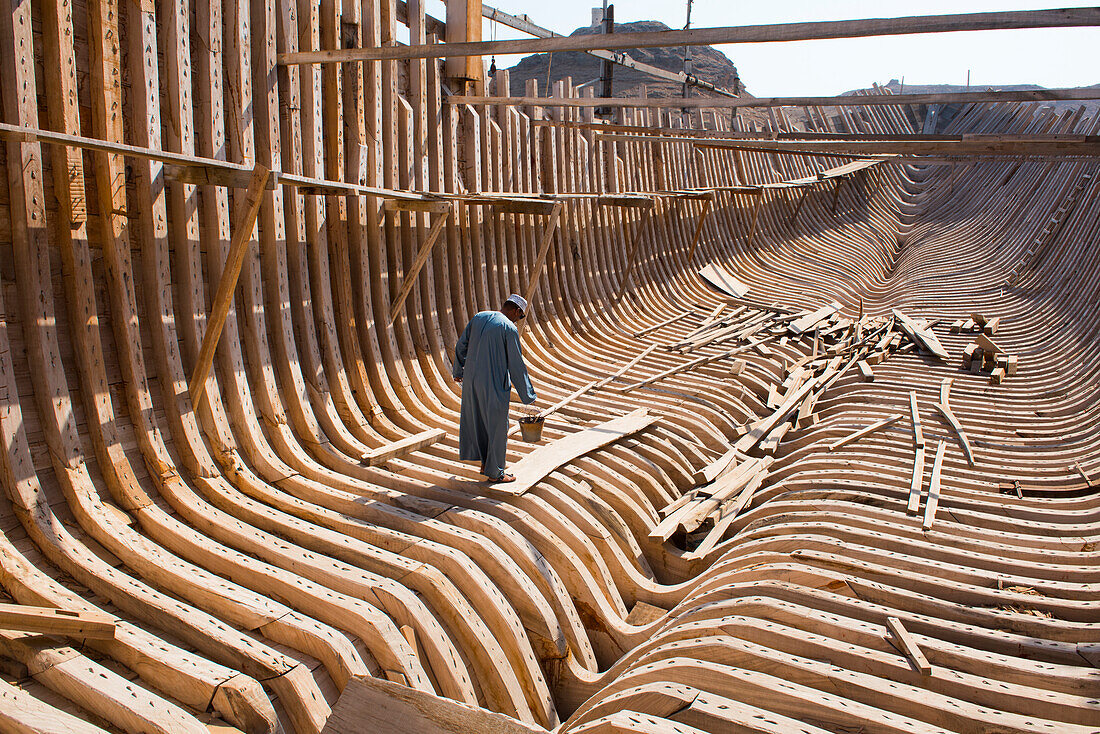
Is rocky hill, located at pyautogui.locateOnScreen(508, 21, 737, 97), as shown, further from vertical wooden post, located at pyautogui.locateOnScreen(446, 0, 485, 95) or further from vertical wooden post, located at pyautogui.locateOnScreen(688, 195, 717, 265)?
vertical wooden post, located at pyautogui.locateOnScreen(446, 0, 485, 95)

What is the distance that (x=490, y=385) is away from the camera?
5.08 meters

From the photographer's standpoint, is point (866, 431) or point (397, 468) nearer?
point (397, 468)

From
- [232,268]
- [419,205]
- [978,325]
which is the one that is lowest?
[978,325]

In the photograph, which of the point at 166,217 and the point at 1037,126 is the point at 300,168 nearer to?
the point at 166,217

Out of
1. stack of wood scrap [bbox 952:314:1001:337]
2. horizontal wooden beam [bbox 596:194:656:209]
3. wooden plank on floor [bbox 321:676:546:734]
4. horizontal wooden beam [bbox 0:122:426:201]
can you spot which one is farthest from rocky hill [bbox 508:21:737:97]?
wooden plank on floor [bbox 321:676:546:734]

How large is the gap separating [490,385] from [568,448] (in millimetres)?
1039

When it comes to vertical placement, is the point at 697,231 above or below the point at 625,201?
below

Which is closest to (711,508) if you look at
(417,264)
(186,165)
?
(417,264)

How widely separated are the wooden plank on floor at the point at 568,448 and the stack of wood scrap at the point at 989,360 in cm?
399

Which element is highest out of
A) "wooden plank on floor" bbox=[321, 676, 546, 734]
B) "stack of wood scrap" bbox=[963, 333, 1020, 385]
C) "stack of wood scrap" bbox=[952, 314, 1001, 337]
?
"stack of wood scrap" bbox=[952, 314, 1001, 337]

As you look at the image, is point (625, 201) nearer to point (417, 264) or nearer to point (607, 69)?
point (607, 69)

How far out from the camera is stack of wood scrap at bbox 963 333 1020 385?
8.13m

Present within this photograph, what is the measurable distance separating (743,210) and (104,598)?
43.4 ft

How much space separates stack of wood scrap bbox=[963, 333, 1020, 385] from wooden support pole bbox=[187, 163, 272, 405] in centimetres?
736
